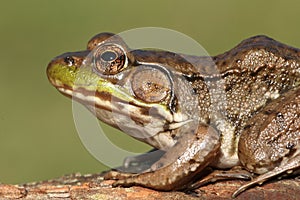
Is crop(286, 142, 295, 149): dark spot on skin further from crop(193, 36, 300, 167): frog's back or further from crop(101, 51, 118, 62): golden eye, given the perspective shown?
crop(101, 51, 118, 62): golden eye

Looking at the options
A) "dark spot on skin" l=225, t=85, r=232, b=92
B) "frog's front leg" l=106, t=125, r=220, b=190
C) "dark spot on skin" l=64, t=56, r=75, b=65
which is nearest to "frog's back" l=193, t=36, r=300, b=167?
"dark spot on skin" l=225, t=85, r=232, b=92

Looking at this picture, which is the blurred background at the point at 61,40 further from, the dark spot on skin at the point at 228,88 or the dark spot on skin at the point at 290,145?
the dark spot on skin at the point at 290,145

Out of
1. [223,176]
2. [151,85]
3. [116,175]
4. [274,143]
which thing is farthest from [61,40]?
[274,143]

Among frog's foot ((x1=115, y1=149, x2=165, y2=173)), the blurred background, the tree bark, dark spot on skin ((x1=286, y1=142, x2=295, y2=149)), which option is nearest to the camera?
the tree bark

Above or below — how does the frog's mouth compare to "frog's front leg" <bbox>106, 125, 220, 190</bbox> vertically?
above

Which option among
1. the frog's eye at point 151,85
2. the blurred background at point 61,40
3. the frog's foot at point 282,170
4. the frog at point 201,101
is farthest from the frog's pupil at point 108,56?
the blurred background at point 61,40

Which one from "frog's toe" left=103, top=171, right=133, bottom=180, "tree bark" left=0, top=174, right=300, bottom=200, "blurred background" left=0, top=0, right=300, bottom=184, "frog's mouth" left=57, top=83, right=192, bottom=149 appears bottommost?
"tree bark" left=0, top=174, right=300, bottom=200
